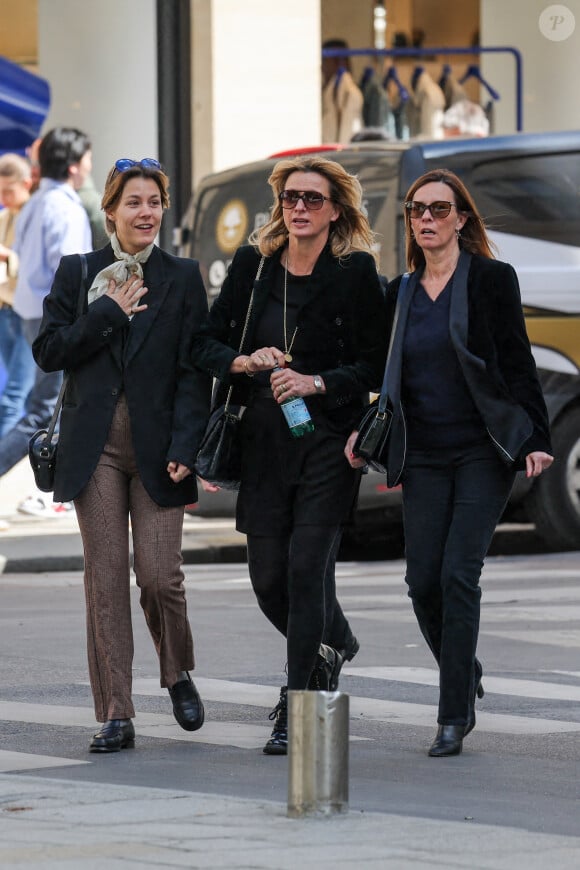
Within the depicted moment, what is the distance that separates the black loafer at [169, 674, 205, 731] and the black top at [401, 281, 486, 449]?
1.02m

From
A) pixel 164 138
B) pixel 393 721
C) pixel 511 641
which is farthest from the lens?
pixel 164 138

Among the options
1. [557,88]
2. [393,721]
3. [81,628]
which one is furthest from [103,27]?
[393,721]

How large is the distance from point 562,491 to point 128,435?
642cm

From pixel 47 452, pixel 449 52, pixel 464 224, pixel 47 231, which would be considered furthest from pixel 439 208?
pixel 449 52

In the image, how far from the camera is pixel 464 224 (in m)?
6.76

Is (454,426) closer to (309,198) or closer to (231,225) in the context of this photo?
(309,198)

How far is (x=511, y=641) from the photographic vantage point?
364 inches

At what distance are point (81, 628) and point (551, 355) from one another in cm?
378

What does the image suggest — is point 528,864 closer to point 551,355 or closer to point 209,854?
point 209,854

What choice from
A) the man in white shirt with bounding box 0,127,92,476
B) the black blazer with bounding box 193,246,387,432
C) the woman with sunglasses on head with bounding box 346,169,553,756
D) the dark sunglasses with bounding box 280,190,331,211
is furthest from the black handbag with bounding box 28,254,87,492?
the man in white shirt with bounding box 0,127,92,476

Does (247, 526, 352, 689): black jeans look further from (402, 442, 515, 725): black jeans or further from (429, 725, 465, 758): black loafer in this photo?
(429, 725, 465, 758): black loafer

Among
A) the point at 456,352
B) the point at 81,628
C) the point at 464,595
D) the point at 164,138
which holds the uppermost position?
the point at 164,138

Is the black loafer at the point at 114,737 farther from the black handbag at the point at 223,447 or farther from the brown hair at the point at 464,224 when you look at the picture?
the brown hair at the point at 464,224

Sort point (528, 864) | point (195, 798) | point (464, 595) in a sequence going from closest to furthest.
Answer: point (528, 864), point (195, 798), point (464, 595)
